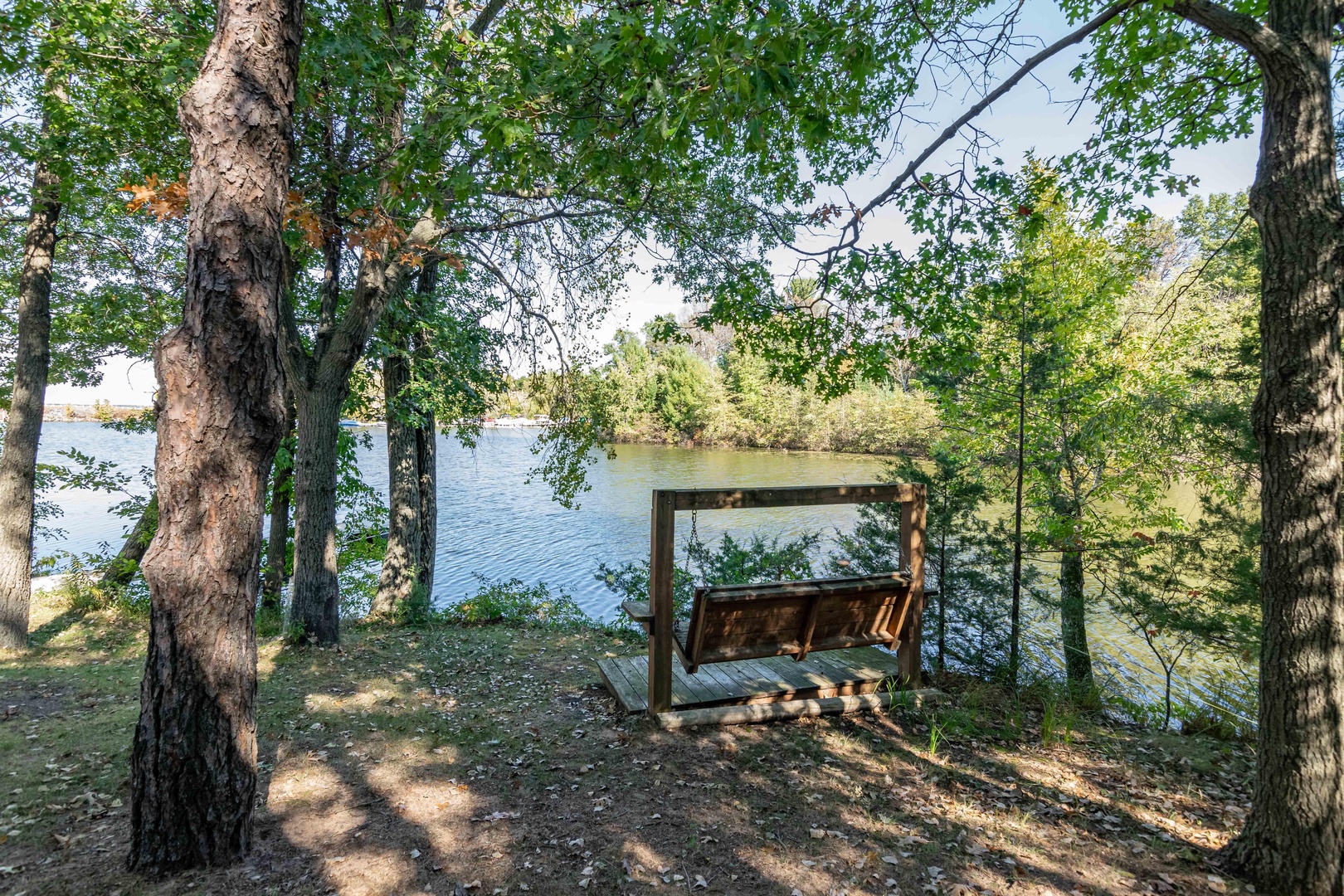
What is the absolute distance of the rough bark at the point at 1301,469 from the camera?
8.21ft

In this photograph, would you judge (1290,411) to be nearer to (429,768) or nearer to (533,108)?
(533,108)

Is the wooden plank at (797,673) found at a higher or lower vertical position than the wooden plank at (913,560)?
lower

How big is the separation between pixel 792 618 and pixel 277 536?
27.7 feet

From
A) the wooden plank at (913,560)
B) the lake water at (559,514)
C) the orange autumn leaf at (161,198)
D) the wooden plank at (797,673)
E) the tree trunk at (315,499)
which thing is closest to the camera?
the orange autumn leaf at (161,198)

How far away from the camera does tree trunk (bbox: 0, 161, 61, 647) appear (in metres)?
6.16

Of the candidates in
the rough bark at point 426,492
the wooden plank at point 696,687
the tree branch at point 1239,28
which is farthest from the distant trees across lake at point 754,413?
the tree branch at point 1239,28

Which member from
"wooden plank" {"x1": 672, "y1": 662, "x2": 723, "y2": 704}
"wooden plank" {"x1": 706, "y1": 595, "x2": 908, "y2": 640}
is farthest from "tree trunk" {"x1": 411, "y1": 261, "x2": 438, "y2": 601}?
"wooden plank" {"x1": 706, "y1": 595, "x2": 908, "y2": 640}

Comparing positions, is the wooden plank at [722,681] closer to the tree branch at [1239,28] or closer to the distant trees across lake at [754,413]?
the tree branch at [1239,28]

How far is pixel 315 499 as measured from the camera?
5.56 m

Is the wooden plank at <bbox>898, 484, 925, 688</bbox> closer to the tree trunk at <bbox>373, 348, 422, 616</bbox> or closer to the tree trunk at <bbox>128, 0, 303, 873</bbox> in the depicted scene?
the tree trunk at <bbox>128, 0, 303, 873</bbox>

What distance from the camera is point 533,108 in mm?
3131

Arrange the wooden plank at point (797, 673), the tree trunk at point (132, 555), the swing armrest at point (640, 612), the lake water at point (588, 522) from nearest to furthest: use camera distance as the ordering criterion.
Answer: the swing armrest at point (640, 612)
the wooden plank at point (797, 673)
the tree trunk at point (132, 555)
the lake water at point (588, 522)

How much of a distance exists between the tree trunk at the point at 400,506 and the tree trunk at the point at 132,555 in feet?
10.9

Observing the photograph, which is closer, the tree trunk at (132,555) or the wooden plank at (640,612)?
the wooden plank at (640,612)
